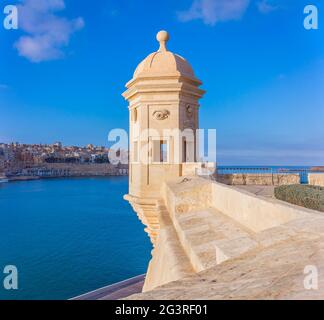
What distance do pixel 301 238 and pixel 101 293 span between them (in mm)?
13271

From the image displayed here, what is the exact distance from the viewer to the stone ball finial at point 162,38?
8.43 metres

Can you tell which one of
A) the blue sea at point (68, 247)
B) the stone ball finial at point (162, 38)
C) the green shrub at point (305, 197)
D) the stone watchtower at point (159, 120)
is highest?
the stone ball finial at point (162, 38)

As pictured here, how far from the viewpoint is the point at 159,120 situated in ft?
25.8

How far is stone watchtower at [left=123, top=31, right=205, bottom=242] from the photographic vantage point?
7715 mm

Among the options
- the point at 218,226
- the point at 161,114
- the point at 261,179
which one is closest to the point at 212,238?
the point at 218,226

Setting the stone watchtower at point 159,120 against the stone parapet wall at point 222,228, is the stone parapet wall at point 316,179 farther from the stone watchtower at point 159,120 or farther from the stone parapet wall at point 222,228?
the stone parapet wall at point 222,228

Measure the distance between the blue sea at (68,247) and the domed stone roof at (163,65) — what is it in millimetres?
15112

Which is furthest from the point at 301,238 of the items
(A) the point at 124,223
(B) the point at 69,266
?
(A) the point at 124,223

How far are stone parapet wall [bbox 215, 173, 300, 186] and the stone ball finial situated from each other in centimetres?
456

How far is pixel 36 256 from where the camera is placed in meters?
25.2

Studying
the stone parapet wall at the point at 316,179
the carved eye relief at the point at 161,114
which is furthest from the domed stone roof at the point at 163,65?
the stone parapet wall at the point at 316,179
